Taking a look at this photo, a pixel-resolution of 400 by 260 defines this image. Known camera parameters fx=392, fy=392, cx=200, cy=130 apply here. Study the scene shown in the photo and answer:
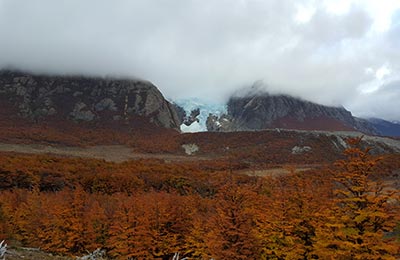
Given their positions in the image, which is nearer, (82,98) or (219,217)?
(219,217)

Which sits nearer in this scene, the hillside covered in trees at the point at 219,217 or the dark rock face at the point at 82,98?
the hillside covered in trees at the point at 219,217

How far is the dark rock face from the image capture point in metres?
168

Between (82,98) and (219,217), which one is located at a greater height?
(82,98)

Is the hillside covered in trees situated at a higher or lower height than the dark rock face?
lower

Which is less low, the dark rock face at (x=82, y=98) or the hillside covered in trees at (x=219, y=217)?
the dark rock face at (x=82, y=98)

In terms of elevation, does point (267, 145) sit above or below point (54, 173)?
above

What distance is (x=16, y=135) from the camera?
13175 cm

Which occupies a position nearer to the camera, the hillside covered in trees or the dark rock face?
the hillside covered in trees

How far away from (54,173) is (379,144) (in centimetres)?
11588

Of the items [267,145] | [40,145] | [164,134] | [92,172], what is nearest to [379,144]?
[267,145]

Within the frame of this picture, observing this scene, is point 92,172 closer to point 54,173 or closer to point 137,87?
point 54,173

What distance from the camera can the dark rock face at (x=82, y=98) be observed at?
168125 millimetres

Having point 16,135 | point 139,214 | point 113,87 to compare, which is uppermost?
point 113,87

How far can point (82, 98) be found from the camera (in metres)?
182
